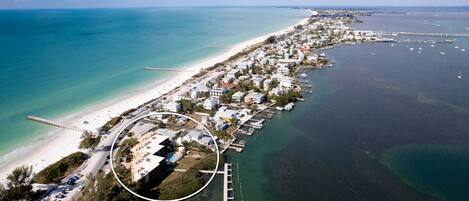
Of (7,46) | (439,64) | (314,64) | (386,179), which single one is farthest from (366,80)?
(7,46)

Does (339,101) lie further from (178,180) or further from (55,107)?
(55,107)

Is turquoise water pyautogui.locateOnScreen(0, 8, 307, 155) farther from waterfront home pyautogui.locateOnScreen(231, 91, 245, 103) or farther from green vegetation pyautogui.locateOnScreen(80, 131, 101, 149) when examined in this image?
waterfront home pyautogui.locateOnScreen(231, 91, 245, 103)

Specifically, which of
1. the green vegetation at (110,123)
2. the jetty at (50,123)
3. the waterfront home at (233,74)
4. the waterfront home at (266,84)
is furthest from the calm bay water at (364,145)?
the jetty at (50,123)

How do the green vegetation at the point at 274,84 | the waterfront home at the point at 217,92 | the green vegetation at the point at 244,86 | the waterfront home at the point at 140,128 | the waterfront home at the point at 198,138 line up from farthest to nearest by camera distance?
the green vegetation at the point at 274,84
the green vegetation at the point at 244,86
the waterfront home at the point at 217,92
the waterfront home at the point at 140,128
the waterfront home at the point at 198,138

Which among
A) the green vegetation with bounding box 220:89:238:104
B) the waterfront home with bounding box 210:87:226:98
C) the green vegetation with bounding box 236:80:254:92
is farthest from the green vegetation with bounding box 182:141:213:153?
the green vegetation with bounding box 236:80:254:92

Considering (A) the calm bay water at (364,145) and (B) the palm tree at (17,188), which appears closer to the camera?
(B) the palm tree at (17,188)

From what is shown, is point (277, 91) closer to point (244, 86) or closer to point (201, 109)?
point (244, 86)

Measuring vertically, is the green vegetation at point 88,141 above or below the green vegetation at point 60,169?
above

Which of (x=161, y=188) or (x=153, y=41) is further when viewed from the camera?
(x=153, y=41)

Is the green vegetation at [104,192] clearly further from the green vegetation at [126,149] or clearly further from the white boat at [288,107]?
the white boat at [288,107]
